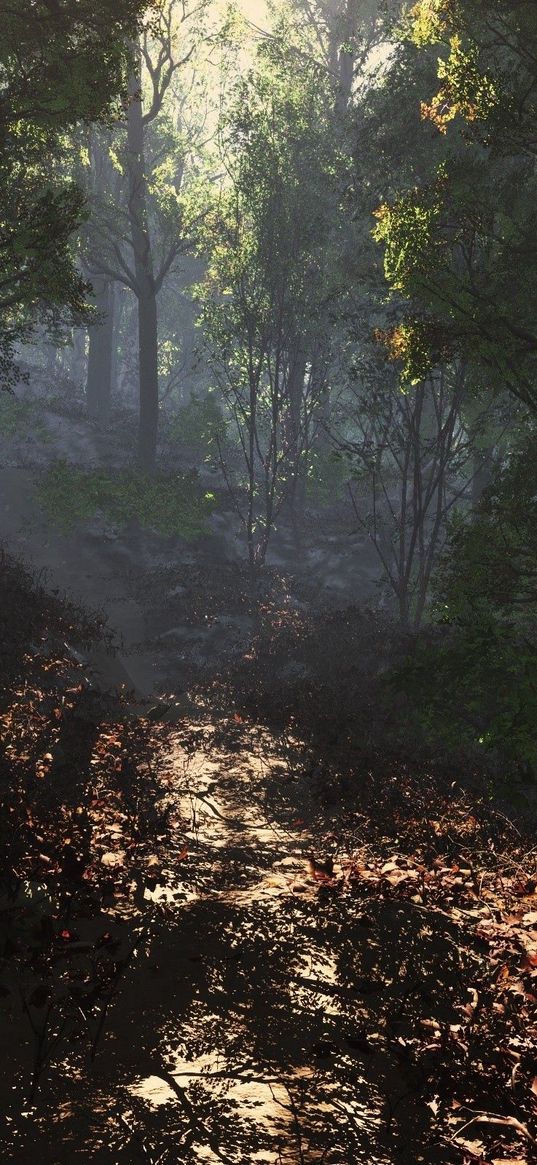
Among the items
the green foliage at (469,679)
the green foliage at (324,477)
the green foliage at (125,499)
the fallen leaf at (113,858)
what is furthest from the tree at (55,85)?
the green foliage at (324,477)

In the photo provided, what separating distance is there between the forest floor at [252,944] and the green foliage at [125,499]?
1183 cm

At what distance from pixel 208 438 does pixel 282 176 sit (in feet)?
36.6

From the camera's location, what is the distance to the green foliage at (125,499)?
22859 mm

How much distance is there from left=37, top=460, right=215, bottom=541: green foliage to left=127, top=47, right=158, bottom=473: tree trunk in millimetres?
2218

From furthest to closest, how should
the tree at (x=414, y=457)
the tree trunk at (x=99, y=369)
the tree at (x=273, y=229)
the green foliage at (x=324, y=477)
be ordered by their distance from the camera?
the tree trunk at (x=99, y=369), the green foliage at (x=324, y=477), the tree at (x=273, y=229), the tree at (x=414, y=457)

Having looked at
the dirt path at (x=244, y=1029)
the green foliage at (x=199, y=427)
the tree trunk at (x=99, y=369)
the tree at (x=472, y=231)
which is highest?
the tree trunk at (x=99, y=369)

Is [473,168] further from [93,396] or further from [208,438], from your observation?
[93,396]

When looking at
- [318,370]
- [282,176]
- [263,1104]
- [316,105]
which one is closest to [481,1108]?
[263,1104]

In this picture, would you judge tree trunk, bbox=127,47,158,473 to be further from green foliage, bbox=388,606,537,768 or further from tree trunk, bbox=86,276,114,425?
green foliage, bbox=388,606,537,768

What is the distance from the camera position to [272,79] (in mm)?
24875

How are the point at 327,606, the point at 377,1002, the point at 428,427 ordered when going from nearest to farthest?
1. the point at 377,1002
2. the point at 327,606
3. the point at 428,427

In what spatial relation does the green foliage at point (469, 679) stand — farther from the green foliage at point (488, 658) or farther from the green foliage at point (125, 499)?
the green foliage at point (125, 499)

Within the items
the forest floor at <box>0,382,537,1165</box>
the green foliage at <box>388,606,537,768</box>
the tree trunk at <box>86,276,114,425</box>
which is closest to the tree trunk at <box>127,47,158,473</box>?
the tree trunk at <box>86,276,114,425</box>

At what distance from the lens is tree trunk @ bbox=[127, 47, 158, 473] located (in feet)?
87.4
